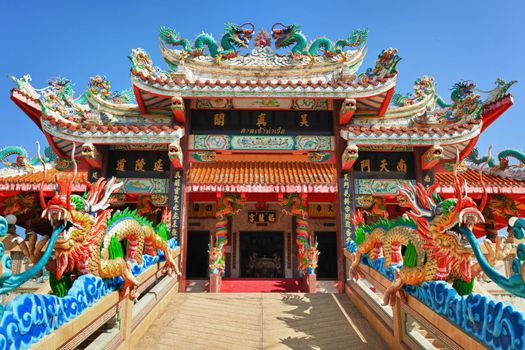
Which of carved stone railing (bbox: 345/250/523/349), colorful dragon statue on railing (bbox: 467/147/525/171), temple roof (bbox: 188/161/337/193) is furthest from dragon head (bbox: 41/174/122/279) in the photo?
colorful dragon statue on railing (bbox: 467/147/525/171)

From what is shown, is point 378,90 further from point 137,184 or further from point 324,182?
point 137,184

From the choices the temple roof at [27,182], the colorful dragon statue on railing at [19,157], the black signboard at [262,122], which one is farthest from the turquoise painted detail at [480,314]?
the colorful dragon statue on railing at [19,157]

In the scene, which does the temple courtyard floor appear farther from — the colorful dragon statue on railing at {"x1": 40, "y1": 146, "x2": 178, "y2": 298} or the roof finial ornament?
the roof finial ornament

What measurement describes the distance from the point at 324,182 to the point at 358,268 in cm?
305

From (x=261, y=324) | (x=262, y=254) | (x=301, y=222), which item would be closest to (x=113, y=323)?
(x=261, y=324)

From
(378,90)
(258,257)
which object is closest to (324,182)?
(378,90)

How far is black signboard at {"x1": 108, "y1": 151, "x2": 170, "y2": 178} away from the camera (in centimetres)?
948

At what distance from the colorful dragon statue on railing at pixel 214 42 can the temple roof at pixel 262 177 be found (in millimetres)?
4024

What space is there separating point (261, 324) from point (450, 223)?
135 inches

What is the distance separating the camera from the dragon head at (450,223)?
3.46 m

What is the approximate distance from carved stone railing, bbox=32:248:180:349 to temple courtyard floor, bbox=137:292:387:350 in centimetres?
22

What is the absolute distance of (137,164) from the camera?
377 inches

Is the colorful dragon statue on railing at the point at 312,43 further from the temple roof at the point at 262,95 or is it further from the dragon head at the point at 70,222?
the dragon head at the point at 70,222

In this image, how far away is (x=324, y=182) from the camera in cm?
944
